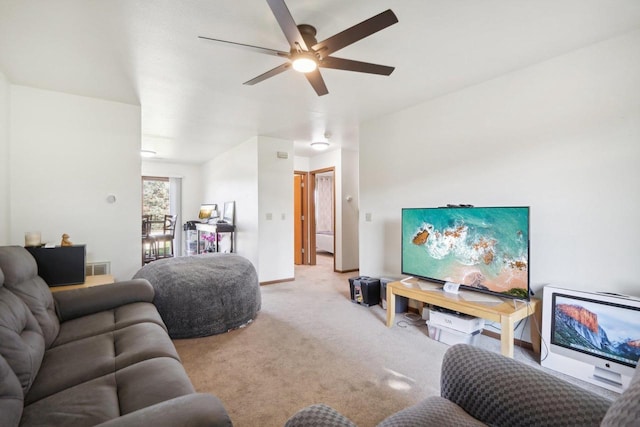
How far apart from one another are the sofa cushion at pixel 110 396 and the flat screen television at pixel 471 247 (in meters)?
2.39

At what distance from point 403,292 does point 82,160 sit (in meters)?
3.83

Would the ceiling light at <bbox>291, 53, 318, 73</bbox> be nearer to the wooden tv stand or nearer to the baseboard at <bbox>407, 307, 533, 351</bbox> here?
the wooden tv stand

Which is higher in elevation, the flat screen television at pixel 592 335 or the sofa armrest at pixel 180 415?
the sofa armrest at pixel 180 415

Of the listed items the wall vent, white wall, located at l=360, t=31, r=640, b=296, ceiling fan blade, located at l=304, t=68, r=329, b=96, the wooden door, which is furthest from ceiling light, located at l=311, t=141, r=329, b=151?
the wall vent

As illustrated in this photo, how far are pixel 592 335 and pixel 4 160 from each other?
527 centimetres

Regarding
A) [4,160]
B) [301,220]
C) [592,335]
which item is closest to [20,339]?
[4,160]

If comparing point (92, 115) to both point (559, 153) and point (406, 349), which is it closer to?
point (406, 349)

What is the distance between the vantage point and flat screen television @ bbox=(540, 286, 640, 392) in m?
1.88

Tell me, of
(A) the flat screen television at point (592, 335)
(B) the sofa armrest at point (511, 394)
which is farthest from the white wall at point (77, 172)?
(A) the flat screen television at point (592, 335)

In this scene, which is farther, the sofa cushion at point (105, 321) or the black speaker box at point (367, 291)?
the black speaker box at point (367, 291)

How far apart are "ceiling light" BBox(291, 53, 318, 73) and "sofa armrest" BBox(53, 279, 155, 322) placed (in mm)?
2150

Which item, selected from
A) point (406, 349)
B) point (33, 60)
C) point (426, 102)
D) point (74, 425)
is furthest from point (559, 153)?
point (33, 60)

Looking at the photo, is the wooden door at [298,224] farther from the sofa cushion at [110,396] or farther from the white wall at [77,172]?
the sofa cushion at [110,396]

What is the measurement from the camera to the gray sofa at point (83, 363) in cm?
97
